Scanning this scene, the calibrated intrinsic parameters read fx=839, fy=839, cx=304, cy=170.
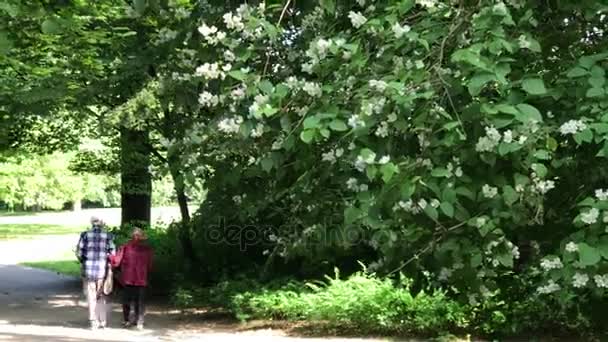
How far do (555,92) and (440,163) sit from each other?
0.66 meters

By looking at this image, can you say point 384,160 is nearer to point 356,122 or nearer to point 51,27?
point 356,122

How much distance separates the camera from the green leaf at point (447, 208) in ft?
11.5

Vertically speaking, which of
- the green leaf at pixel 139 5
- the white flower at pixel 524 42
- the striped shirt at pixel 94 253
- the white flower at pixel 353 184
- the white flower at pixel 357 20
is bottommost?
the striped shirt at pixel 94 253

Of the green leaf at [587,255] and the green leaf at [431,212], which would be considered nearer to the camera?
the green leaf at [587,255]

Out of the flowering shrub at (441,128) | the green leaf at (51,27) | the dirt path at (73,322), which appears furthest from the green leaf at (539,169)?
the dirt path at (73,322)

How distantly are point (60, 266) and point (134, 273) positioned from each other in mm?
13160

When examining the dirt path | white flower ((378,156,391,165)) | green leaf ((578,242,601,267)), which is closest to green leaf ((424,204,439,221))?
white flower ((378,156,391,165))

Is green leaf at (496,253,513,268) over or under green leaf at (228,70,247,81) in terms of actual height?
under

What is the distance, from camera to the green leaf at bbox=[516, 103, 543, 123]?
11.3ft

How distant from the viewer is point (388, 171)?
3.52m

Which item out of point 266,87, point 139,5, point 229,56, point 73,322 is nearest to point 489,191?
point 266,87

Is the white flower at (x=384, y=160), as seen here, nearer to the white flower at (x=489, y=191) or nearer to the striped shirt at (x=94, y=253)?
the white flower at (x=489, y=191)

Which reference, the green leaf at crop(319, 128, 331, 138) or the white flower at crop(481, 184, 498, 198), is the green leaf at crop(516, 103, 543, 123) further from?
the green leaf at crop(319, 128, 331, 138)

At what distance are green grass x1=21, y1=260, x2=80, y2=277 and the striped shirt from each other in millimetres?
10043
